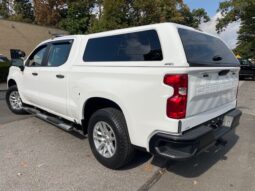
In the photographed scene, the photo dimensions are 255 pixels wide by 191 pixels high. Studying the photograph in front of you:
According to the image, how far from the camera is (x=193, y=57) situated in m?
3.38

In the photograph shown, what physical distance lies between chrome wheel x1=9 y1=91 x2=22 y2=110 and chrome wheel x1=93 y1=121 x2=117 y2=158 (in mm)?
3516

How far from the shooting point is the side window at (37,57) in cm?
563

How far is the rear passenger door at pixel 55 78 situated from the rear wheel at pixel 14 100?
1567mm

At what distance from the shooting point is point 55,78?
4.97 m

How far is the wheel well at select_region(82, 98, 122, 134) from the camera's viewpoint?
4.10m

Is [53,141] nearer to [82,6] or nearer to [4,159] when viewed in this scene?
[4,159]

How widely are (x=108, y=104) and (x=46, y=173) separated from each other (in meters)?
1.33

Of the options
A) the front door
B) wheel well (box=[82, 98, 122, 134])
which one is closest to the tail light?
wheel well (box=[82, 98, 122, 134])

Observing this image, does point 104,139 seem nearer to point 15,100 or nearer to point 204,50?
point 204,50

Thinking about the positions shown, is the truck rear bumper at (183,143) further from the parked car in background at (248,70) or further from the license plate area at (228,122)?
the parked car in background at (248,70)

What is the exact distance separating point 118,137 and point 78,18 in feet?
138

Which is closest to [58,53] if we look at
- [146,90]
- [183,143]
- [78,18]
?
[146,90]

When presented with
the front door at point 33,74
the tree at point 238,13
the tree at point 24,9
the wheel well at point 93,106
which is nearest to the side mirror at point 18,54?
the front door at point 33,74

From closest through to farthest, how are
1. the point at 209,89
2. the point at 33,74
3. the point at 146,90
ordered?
the point at 146,90 → the point at 209,89 → the point at 33,74
